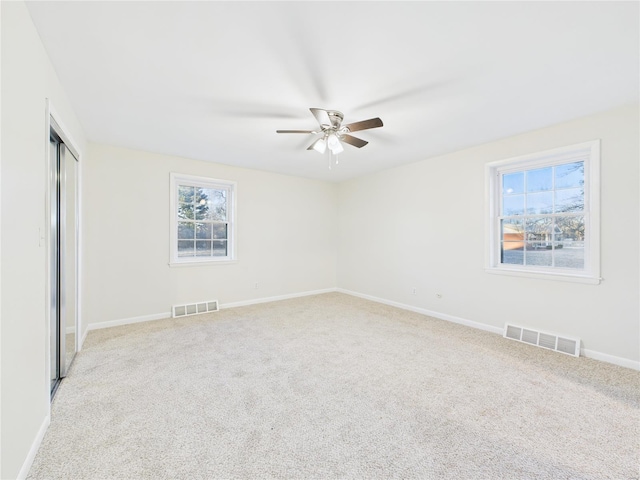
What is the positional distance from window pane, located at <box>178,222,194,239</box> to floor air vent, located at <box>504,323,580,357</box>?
481 cm

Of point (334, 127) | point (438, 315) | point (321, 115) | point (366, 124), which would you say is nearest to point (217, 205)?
point (334, 127)

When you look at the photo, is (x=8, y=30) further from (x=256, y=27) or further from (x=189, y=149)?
(x=189, y=149)

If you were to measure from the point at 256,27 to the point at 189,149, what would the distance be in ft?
8.98

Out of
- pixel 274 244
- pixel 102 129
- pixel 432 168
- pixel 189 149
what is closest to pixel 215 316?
pixel 274 244

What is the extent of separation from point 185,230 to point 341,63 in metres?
3.66

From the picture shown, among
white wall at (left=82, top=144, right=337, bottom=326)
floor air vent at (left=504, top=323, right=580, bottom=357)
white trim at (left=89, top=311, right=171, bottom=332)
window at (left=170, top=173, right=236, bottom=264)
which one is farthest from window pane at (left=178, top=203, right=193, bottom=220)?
floor air vent at (left=504, top=323, right=580, bottom=357)

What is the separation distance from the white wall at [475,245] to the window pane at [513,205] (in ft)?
0.94

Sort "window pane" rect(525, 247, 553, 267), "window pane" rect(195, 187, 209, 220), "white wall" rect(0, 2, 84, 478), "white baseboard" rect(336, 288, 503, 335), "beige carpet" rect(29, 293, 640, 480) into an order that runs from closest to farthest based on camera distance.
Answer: "white wall" rect(0, 2, 84, 478), "beige carpet" rect(29, 293, 640, 480), "window pane" rect(525, 247, 553, 267), "white baseboard" rect(336, 288, 503, 335), "window pane" rect(195, 187, 209, 220)

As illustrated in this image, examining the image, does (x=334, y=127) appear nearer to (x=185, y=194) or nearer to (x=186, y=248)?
(x=185, y=194)

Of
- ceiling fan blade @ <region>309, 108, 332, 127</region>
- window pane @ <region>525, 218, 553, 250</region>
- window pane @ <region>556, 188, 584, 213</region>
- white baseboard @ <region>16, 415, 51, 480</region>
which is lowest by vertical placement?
white baseboard @ <region>16, 415, 51, 480</region>

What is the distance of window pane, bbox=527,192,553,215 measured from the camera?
130 inches

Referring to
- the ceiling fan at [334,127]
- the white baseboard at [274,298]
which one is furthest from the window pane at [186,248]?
the ceiling fan at [334,127]

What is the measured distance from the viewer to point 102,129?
3.24m

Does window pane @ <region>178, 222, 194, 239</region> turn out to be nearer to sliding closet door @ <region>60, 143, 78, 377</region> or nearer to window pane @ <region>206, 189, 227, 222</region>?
window pane @ <region>206, 189, 227, 222</region>
